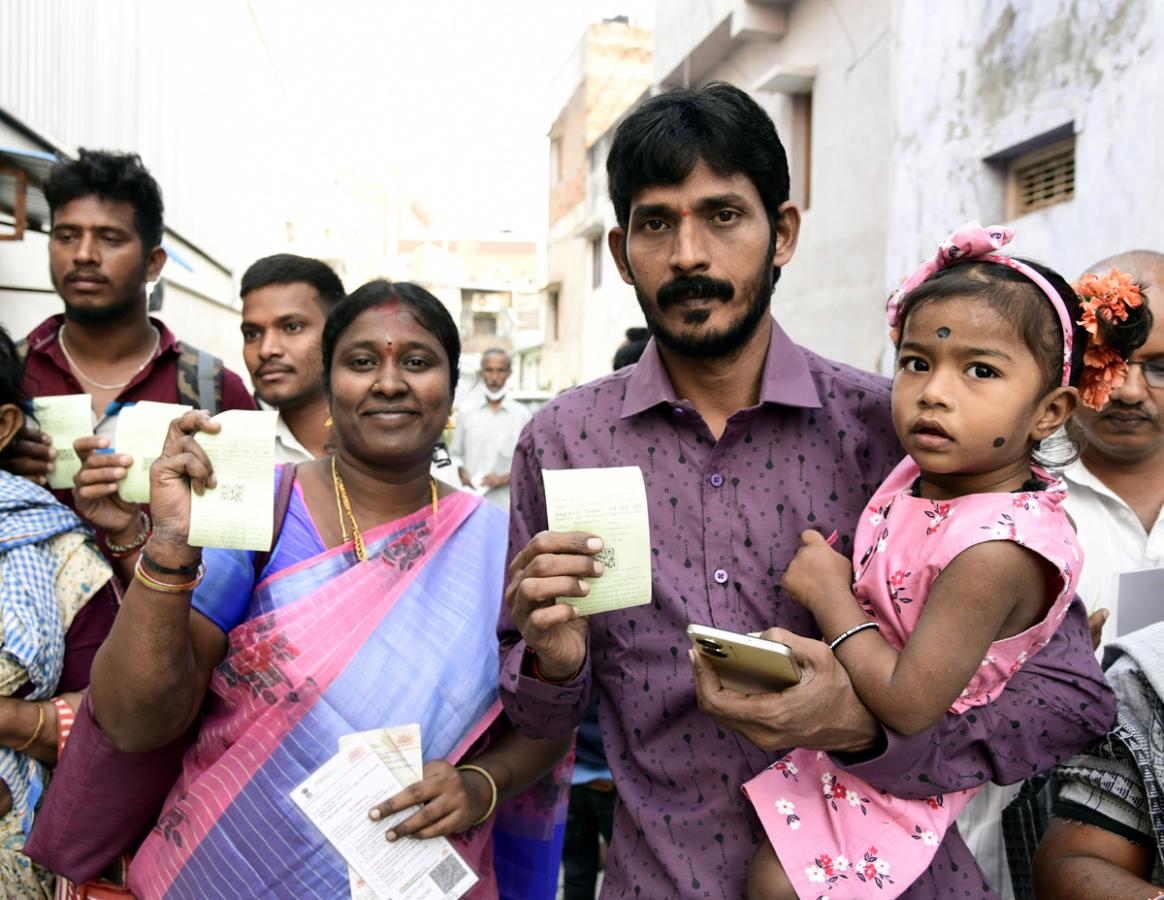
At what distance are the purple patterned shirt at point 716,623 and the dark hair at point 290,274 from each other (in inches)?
83.4

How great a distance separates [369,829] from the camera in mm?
2025

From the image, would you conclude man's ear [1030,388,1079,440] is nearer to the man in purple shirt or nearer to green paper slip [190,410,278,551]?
the man in purple shirt

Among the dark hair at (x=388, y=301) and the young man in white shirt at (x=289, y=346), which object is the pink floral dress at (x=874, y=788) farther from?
the young man in white shirt at (x=289, y=346)

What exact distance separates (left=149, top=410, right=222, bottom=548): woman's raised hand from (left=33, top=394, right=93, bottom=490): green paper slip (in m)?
0.87

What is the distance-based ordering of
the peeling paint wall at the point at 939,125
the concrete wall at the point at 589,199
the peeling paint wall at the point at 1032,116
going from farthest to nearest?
the concrete wall at the point at 589,199, the peeling paint wall at the point at 939,125, the peeling paint wall at the point at 1032,116

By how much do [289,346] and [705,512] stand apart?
7.79 ft

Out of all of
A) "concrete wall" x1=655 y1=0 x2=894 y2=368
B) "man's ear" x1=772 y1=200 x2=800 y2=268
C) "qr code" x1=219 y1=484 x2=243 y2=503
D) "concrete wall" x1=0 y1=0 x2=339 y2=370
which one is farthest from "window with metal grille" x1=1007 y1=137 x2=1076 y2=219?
"concrete wall" x1=0 y1=0 x2=339 y2=370

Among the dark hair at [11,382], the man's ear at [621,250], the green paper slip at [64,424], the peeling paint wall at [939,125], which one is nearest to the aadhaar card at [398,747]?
the man's ear at [621,250]

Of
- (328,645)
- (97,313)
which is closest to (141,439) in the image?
(328,645)

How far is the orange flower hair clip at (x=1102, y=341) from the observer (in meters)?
1.79

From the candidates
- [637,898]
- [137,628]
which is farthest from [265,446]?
[637,898]

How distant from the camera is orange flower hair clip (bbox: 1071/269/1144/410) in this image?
179cm

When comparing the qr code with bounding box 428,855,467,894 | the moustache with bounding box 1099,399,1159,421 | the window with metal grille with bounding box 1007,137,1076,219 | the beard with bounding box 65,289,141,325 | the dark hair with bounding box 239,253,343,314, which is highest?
the window with metal grille with bounding box 1007,137,1076,219

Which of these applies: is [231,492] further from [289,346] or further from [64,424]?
[289,346]
